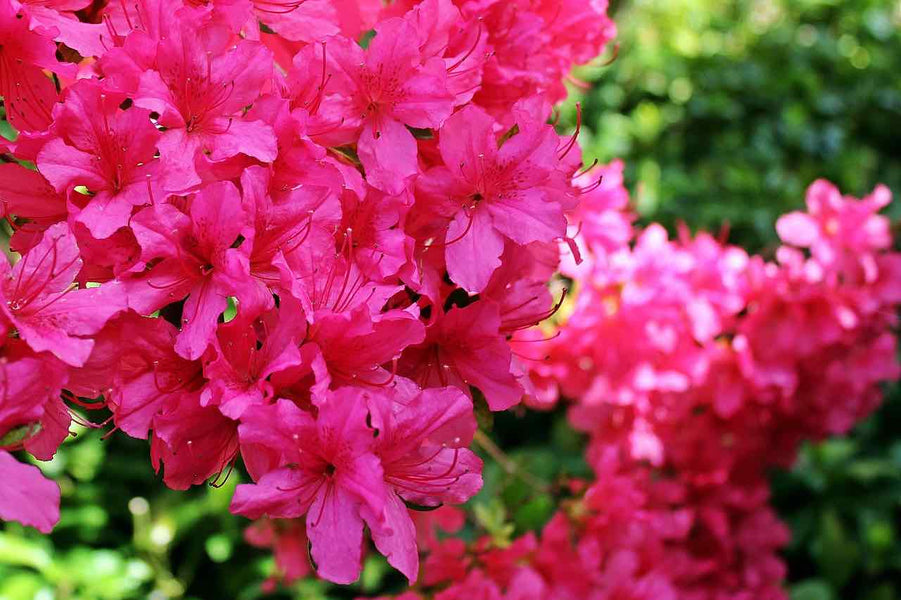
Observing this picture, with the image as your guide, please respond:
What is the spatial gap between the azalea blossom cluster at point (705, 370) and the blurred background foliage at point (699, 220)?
0.20 m

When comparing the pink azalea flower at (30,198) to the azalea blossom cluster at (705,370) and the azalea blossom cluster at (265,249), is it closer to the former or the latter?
the azalea blossom cluster at (265,249)

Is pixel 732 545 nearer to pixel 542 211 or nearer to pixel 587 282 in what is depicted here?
pixel 587 282

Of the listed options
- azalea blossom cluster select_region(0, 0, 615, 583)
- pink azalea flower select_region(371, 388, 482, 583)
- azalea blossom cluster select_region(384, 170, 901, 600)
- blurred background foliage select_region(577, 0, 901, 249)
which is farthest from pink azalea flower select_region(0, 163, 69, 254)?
blurred background foliage select_region(577, 0, 901, 249)

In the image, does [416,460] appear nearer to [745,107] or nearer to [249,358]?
[249,358]

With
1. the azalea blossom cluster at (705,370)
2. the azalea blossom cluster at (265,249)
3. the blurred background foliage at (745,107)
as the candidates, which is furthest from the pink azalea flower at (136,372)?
the blurred background foliage at (745,107)

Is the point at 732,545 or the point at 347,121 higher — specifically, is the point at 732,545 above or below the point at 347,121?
below

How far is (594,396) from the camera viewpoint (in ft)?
6.31

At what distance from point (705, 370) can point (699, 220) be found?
142 centimetres

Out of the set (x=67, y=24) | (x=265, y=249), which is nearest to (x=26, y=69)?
(x=67, y=24)

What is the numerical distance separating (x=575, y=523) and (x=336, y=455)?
100cm

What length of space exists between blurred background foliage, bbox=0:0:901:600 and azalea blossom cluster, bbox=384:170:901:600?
0.66ft

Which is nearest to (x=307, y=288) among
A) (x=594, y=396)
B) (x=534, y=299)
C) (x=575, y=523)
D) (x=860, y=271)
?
(x=534, y=299)

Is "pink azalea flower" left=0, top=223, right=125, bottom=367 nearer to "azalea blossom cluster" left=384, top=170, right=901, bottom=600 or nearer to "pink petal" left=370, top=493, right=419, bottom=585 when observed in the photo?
"pink petal" left=370, top=493, right=419, bottom=585

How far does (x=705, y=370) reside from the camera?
192 centimetres
